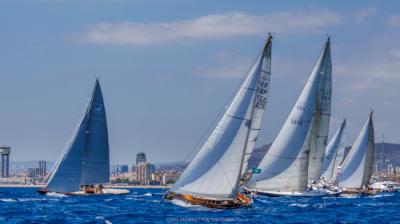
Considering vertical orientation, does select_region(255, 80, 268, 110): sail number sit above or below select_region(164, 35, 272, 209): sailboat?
above

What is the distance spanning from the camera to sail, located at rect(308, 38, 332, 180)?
104m

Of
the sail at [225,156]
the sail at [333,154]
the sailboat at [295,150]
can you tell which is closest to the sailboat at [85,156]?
the sailboat at [295,150]

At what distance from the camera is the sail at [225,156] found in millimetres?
68750

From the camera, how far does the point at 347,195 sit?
125812 millimetres

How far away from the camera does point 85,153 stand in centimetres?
10956

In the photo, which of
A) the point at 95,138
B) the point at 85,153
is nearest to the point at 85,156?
the point at 85,153

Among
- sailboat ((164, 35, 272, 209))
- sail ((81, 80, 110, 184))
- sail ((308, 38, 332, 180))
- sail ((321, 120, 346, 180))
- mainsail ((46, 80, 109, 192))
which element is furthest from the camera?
sail ((321, 120, 346, 180))

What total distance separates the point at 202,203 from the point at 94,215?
7.75m

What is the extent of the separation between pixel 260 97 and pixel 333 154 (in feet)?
242

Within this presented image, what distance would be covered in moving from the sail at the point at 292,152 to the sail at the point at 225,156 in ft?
94.1

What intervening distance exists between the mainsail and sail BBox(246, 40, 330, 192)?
2016 centimetres

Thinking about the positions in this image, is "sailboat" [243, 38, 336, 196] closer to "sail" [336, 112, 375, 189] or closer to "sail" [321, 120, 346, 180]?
"sail" [336, 112, 375, 189]

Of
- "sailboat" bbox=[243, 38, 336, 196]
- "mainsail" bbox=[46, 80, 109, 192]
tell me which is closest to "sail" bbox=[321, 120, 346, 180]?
"sailboat" bbox=[243, 38, 336, 196]

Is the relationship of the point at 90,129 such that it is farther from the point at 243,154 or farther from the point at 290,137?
the point at 243,154
